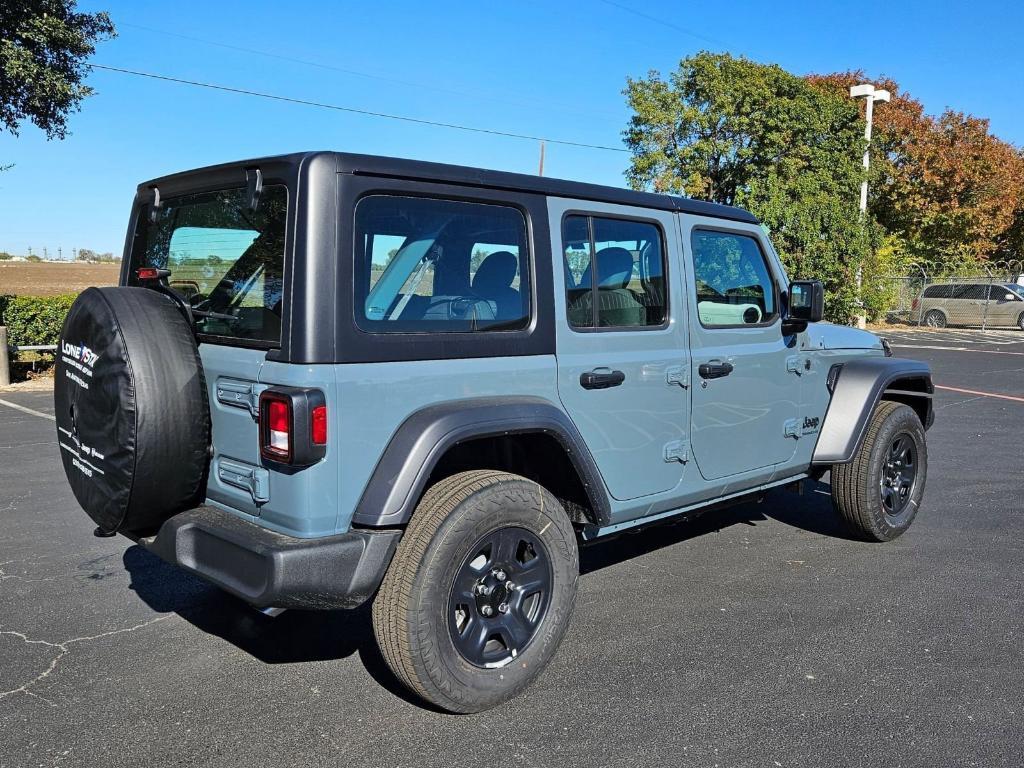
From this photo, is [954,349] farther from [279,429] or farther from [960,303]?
[279,429]

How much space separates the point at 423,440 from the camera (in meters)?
2.75

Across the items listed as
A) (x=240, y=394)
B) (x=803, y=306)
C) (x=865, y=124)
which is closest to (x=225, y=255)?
(x=240, y=394)

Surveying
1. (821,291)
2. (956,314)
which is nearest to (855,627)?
(821,291)

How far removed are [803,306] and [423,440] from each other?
248cm

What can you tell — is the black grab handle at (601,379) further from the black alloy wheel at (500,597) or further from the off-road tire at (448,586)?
the black alloy wheel at (500,597)

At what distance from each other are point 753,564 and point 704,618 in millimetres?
929

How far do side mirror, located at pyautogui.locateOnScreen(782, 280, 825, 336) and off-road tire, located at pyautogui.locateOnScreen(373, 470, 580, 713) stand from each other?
1978 millimetres

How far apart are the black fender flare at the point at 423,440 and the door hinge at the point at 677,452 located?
89 centimetres

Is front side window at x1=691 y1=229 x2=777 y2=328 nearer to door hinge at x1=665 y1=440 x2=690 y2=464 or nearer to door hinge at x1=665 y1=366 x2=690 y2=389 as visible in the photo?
door hinge at x1=665 y1=366 x2=690 y2=389

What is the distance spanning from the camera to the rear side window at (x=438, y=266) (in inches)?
111

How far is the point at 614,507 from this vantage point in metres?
3.53

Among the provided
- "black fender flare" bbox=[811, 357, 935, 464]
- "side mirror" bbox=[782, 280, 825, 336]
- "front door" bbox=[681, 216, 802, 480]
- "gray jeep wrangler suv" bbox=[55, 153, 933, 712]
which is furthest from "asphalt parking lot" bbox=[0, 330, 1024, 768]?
"side mirror" bbox=[782, 280, 825, 336]

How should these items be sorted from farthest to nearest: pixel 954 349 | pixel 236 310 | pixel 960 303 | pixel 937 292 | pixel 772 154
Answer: pixel 937 292, pixel 960 303, pixel 772 154, pixel 954 349, pixel 236 310

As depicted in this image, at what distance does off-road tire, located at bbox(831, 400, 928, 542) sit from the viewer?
190 inches
